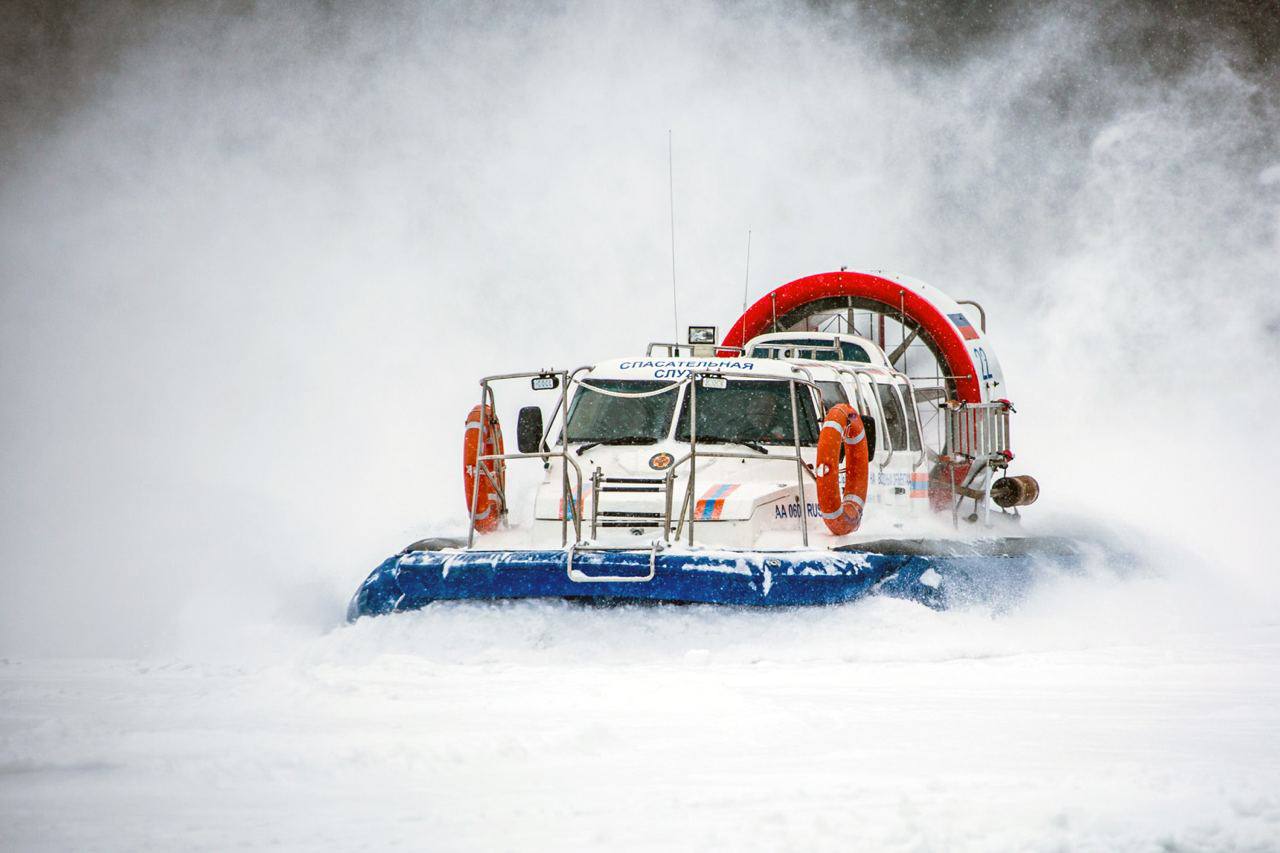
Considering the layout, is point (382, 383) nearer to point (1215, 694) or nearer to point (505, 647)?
point (505, 647)

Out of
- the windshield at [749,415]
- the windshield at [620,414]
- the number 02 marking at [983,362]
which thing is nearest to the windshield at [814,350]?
the number 02 marking at [983,362]

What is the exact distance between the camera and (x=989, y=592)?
746 cm

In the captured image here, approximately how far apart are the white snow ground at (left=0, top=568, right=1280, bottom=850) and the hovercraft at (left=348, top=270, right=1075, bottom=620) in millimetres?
469

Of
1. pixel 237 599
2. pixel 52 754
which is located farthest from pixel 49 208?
pixel 52 754

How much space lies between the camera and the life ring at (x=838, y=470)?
7.30m

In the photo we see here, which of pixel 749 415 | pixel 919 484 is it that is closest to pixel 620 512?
pixel 749 415

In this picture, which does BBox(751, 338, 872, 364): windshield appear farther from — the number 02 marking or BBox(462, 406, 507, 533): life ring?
BBox(462, 406, 507, 533): life ring

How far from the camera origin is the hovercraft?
676 cm

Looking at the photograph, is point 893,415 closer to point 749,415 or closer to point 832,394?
point 832,394

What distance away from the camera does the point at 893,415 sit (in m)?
8.84

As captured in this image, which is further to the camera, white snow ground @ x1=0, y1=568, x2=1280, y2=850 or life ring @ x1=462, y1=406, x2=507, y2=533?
life ring @ x1=462, y1=406, x2=507, y2=533

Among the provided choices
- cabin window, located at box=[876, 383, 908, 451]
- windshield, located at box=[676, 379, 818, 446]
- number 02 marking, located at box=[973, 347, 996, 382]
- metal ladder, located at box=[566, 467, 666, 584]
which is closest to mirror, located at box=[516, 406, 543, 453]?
metal ladder, located at box=[566, 467, 666, 584]

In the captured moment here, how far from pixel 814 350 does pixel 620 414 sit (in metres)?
1.75

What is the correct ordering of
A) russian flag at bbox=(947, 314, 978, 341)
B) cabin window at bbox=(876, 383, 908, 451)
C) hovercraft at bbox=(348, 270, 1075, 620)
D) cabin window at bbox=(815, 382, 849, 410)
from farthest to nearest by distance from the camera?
russian flag at bbox=(947, 314, 978, 341)
cabin window at bbox=(876, 383, 908, 451)
cabin window at bbox=(815, 382, 849, 410)
hovercraft at bbox=(348, 270, 1075, 620)
